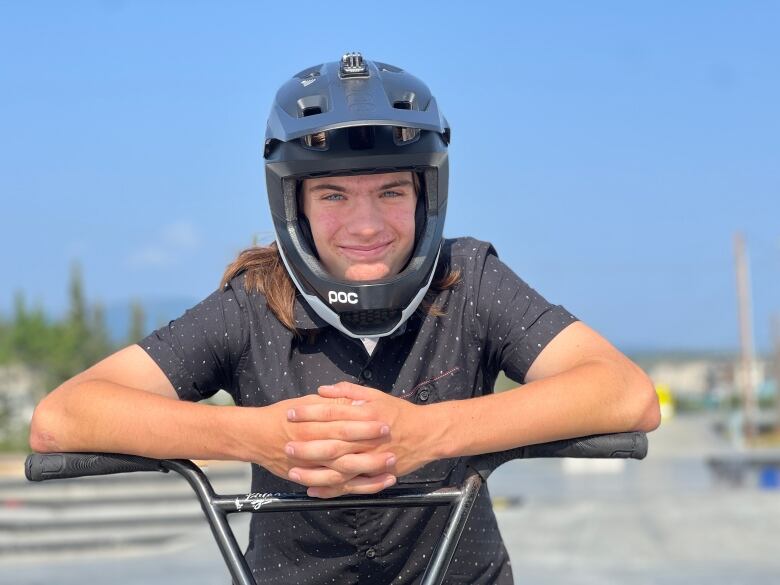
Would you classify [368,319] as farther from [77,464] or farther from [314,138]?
[77,464]

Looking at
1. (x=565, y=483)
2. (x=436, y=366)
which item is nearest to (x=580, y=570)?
(x=436, y=366)

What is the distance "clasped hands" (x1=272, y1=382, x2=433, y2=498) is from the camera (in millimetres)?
2148

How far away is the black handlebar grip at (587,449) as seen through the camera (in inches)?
91.7

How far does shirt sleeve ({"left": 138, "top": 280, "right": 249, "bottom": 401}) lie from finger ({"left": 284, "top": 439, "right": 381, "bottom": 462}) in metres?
0.49

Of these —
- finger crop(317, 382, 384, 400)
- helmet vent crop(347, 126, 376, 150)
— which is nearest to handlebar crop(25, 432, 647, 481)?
finger crop(317, 382, 384, 400)

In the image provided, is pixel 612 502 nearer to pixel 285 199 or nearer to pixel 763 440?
pixel 285 199

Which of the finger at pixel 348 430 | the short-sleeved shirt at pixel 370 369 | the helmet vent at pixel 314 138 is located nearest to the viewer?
the finger at pixel 348 430

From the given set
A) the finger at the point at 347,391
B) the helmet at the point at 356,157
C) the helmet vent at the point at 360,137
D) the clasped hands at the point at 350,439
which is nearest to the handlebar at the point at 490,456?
the clasped hands at the point at 350,439

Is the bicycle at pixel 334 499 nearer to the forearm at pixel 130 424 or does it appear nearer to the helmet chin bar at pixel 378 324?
the forearm at pixel 130 424

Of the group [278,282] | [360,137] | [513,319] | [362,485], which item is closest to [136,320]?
[278,282]

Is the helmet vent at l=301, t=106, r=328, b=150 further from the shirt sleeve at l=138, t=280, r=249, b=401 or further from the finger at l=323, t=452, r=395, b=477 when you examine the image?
the finger at l=323, t=452, r=395, b=477

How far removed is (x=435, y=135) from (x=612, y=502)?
9.06 m

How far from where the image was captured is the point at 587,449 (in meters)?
2.35

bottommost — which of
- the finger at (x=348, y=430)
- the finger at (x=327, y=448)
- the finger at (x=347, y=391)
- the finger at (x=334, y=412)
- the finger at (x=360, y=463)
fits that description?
the finger at (x=360, y=463)
